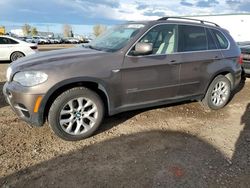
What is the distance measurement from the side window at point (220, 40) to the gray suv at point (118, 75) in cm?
2

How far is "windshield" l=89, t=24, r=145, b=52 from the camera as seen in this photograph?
4.36 metres

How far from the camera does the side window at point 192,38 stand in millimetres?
4828

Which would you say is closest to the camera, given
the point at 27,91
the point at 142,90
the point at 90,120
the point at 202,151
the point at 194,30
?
the point at 27,91

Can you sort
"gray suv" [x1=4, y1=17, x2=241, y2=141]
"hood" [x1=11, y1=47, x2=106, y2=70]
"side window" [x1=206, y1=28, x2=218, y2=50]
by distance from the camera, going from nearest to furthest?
"gray suv" [x1=4, y1=17, x2=241, y2=141], "hood" [x1=11, y1=47, x2=106, y2=70], "side window" [x1=206, y1=28, x2=218, y2=50]

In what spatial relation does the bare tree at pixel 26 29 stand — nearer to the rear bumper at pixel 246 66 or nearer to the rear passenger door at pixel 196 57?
the rear bumper at pixel 246 66

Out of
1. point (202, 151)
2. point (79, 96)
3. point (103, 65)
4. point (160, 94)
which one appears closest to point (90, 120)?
point (79, 96)

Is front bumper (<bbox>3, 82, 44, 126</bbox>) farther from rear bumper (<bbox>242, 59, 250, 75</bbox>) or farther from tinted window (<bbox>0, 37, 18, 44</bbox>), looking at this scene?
tinted window (<bbox>0, 37, 18, 44</bbox>)

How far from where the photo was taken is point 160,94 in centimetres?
462

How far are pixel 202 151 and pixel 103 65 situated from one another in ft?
6.40

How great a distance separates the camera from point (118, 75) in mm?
4066

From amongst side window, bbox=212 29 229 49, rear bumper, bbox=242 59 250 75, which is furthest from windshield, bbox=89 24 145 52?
rear bumper, bbox=242 59 250 75

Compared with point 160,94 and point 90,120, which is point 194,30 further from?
point 90,120

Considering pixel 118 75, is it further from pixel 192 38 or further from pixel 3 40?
pixel 3 40

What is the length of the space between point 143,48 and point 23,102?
1965 mm
